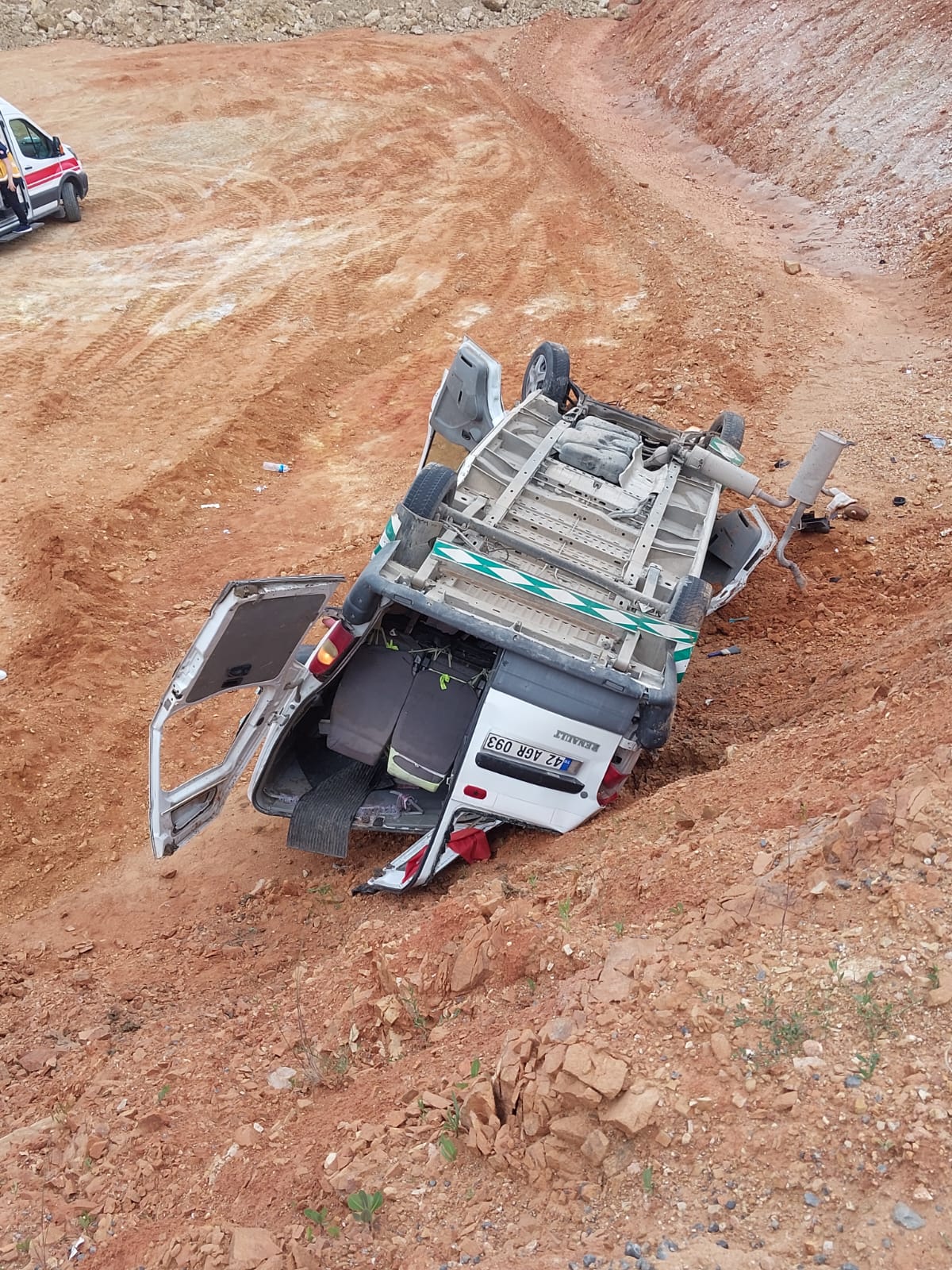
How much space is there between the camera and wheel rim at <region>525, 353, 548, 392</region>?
9148 mm

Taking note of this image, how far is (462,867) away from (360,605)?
169 cm

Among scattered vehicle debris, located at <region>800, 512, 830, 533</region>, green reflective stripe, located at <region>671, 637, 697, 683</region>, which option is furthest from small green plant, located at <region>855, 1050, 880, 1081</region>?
scattered vehicle debris, located at <region>800, 512, 830, 533</region>

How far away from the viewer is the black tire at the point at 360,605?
5762 mm

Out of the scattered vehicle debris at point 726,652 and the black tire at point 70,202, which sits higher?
the scattered vehicle debris at point 726,652

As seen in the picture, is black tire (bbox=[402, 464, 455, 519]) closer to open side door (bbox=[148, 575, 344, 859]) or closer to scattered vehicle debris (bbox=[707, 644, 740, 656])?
open side door (bbox=[148, 575, 344, 859])

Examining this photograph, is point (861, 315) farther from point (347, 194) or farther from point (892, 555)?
point (347, 194)

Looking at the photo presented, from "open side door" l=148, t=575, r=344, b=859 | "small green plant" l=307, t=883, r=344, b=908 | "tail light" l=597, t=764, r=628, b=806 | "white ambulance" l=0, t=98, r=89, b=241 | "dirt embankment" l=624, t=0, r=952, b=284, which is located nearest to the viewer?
"open side door" l=148, t=575, r=344, b=859

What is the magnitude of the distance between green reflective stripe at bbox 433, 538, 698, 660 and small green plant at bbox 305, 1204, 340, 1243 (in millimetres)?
3253

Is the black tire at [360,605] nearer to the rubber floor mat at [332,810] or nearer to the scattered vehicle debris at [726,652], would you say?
the rubber floor mat at [332,810]

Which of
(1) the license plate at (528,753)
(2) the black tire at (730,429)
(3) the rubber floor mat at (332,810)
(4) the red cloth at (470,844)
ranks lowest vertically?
(3) the rubber floor mat at (332,810)

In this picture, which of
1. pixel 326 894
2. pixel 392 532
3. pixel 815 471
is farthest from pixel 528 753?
pixel 815 471

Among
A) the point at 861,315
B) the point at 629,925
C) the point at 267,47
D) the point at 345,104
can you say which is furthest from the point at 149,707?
the point at 267,47

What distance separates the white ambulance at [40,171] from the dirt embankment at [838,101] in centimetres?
1151

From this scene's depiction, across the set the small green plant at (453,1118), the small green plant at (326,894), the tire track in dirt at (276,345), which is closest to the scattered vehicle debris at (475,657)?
the small green plant at (326,894)
